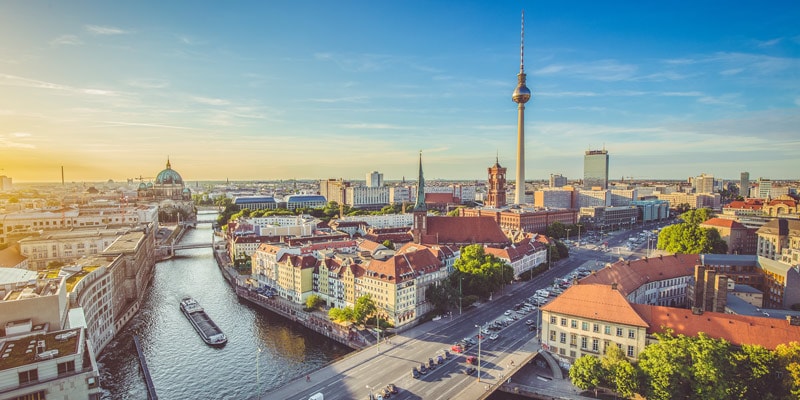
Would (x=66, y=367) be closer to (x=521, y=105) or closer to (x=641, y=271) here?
(x=641, y=271)

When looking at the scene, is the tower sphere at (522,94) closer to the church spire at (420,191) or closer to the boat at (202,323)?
the church spire at (420,191)

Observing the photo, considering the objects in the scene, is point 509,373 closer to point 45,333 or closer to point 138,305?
point 45,333

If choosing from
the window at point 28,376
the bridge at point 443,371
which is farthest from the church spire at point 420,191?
the window at point 28,376

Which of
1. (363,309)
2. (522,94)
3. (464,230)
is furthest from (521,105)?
(363,309)

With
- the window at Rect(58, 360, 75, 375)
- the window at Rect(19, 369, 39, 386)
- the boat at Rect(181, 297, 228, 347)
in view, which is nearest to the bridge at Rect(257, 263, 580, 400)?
the window at Rect(58, 360, 75, 375)

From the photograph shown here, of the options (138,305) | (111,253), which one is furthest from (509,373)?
(111,253)
